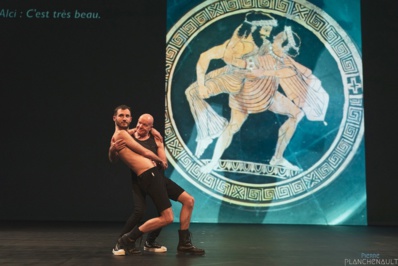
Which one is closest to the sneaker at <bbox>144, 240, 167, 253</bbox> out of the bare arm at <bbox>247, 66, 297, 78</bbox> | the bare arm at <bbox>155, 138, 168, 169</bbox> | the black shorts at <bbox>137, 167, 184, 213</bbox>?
the black shorts at <bbox>137, 167, 184, 213</bbox>

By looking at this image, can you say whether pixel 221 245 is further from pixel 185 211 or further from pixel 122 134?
pixel 122 134

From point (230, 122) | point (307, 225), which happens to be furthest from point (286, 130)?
point (307, 225)

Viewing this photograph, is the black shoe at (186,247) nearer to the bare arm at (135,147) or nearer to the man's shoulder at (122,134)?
the bare arm at (135,147)

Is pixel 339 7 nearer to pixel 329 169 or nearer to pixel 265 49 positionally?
pixel 265 49

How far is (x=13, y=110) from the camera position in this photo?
20.7 ft

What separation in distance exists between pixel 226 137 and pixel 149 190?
2.79m

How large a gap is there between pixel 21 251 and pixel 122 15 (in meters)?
3.81

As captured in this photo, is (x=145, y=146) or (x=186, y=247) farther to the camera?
(x=145, y=146)

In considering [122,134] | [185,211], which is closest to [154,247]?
[185,211]

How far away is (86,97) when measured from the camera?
629cm

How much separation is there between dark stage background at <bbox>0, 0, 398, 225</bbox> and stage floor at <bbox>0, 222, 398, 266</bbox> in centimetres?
50

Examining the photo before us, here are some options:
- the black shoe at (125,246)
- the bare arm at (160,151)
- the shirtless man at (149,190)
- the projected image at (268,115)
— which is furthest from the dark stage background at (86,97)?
the black shoe at (125,246)

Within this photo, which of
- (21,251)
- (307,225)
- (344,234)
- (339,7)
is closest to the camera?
(21,251)

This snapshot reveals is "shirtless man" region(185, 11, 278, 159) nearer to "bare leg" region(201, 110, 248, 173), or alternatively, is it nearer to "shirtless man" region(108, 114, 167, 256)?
"bare leg" region(201, 110, 248, 173)
